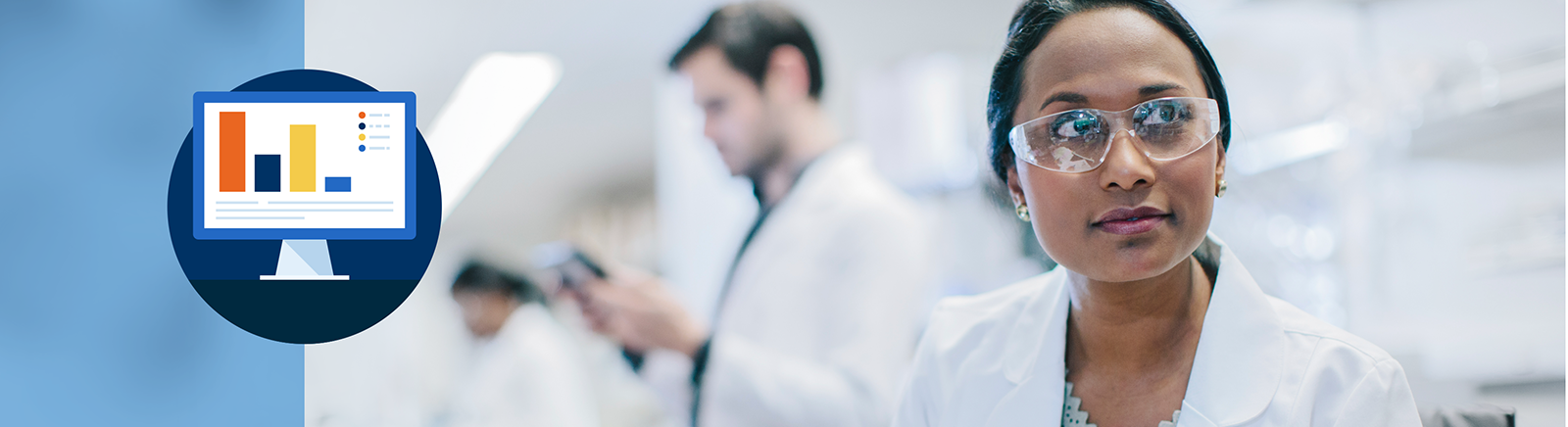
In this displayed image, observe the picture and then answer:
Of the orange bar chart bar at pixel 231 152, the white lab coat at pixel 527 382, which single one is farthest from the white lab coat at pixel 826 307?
the orange bar chart bar at pixel 231 152

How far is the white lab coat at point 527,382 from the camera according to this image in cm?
193

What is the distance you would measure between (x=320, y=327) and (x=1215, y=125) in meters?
1.65

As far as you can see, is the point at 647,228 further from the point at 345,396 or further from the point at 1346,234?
the point at 1346,234

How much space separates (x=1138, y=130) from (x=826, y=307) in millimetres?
956

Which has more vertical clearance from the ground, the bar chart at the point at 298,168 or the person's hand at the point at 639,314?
the bar chart at the point at 298,168

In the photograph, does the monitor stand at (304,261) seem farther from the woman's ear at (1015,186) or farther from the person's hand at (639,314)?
the woman's ear at (1015,186)

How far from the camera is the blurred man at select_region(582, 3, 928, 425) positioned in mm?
1781

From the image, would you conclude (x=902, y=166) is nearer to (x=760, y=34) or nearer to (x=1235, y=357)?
(x=760, y=34)

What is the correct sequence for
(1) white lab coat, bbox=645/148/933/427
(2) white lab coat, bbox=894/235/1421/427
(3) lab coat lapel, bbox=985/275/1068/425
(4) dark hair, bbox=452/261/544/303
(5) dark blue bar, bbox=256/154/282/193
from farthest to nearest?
(4) dark hair, bbox=452/261/544/303 → (1) white lab coat, bbox=645/148/933/427 → (5) dark blue bar, bbox=256/154/282/193 → (3) lab coat lapel, bbox=985/275/1068/425 → (2) white lab coat, bbox=894/235/1421/427

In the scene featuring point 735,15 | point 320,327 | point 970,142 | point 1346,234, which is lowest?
point 320,327

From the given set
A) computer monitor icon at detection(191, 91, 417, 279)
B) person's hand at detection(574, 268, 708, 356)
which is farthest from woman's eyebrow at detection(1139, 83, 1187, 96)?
computer monitor icon at detection(191, 91, 417, 279)

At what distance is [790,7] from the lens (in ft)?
5.98

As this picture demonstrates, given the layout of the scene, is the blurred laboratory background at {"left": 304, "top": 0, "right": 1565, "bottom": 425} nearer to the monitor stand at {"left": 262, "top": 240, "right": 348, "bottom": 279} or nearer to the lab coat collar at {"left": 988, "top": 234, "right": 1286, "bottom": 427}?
the monitor stand at {"left": 262, "top": 240, "right": 348, "bottom": 279}

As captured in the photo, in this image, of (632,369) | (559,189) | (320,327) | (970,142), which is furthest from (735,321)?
(320,327)
